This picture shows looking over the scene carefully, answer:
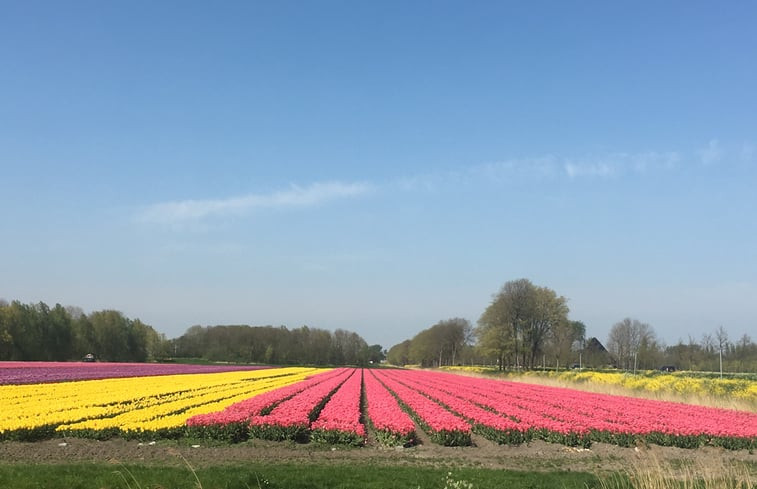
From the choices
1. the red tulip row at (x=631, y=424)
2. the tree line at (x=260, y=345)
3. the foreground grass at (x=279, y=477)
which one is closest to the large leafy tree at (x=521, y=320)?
the red tulip row at (x=631, y=424)

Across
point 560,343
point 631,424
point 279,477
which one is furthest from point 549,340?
point 279,477

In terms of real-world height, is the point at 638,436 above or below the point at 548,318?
below

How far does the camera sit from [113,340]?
290ft

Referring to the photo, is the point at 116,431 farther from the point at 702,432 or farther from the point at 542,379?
the point at 542,379

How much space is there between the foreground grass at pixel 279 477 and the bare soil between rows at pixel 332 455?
0.82 m

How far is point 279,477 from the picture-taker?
10750 millimetres

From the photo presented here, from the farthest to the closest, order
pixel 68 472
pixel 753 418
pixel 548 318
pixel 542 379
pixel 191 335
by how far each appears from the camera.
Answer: pixel 191 335
pixel 548 318
pixel 542 379
pixel 753 418
pixel 68 472

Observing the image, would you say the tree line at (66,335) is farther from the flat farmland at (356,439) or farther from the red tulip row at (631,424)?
the red tulip row at (631,424)

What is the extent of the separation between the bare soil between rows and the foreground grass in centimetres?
82

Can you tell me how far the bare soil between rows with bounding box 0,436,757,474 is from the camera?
42.6 feet

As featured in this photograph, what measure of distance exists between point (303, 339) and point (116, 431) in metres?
122

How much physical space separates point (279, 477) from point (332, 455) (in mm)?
3487

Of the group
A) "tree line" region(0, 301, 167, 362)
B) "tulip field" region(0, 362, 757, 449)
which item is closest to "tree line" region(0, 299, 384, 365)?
"tree line" region(0, 301, 167, 362)

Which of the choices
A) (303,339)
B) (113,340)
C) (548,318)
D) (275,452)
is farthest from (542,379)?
(303,339)
